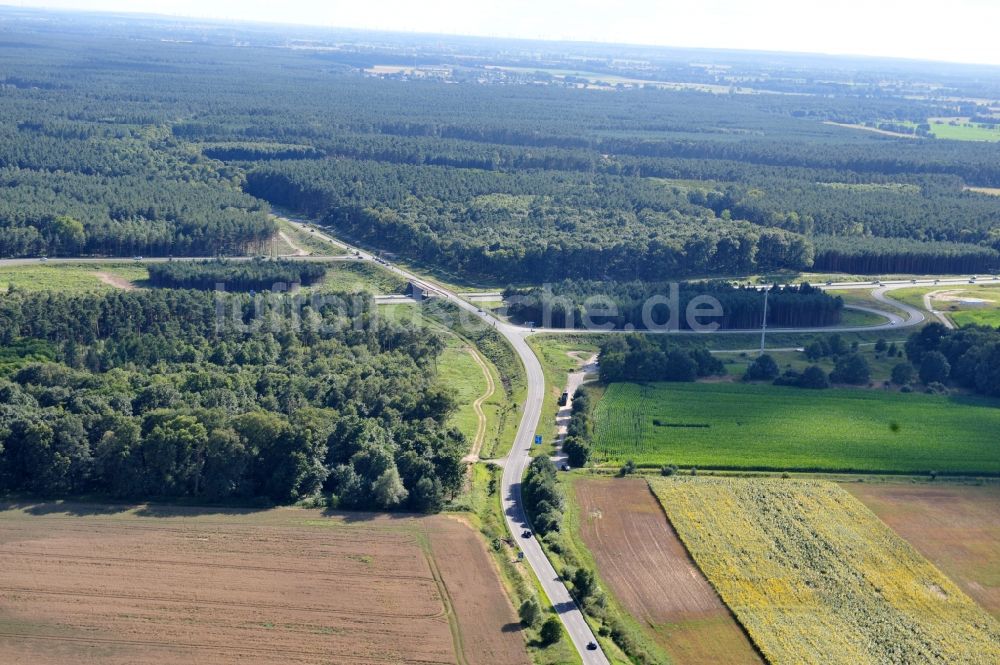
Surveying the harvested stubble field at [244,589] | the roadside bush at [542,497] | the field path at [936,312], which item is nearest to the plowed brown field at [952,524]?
the roadside bush at [542,497]

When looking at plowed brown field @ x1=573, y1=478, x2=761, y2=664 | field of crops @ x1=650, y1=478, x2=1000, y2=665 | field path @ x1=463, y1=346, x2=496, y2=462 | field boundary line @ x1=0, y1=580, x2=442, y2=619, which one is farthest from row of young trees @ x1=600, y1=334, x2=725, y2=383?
field boundary line @ x1=0, y1=580, x2=442, y2=619

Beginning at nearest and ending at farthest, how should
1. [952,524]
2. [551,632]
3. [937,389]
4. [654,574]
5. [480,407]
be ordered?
[551,632] → [654,574] → [952,524] → [480,407] → [937,389]

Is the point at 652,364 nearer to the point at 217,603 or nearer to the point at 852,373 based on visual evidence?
the point at 852,373

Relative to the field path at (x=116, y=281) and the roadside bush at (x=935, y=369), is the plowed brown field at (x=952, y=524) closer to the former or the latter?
the roadside bush at (x=935, y=369)

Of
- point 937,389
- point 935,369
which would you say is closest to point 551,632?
point 937,389

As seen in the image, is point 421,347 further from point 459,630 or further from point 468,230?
point 468,230

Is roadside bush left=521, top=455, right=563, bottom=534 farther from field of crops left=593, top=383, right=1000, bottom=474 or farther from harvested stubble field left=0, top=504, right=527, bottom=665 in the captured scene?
field of crops left=593, top=383, right=1000, bottom=474

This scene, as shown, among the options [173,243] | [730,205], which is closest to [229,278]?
[173,243]

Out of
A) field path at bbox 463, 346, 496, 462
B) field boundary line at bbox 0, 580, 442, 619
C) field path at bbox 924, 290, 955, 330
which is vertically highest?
field path at bbox 924, 290, 955, 330
